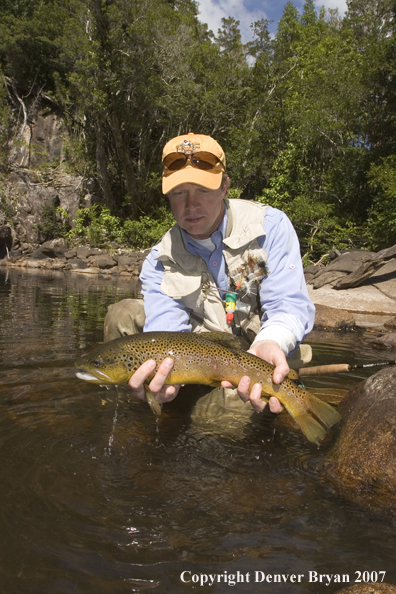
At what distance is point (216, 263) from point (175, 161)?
1.03m

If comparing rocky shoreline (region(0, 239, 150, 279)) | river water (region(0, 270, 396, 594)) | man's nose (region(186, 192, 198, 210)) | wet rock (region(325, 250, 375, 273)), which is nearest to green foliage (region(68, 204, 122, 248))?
rocky shoreline (region(0, 239, 150, 279))

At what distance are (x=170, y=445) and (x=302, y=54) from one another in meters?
36.8

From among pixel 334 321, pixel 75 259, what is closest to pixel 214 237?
pixel 334 321

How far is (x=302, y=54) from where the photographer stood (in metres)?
34.0

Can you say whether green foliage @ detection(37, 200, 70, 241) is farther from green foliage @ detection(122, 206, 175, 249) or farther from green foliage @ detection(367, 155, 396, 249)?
green foliage @ detection(367, 155, 396, 249)

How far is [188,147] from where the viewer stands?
3.89m

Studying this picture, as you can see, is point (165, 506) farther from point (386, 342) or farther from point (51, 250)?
point (51, 250)

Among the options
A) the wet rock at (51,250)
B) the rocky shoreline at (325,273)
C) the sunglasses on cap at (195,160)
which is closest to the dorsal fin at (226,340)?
the sunglasses on cap at (195,160)

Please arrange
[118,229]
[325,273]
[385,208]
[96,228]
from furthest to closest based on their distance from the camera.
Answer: [118,229] → [96,228] → [385,208] → [325,273]

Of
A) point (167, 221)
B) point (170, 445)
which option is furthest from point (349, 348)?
point (167, 221)

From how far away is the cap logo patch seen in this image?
387 cm

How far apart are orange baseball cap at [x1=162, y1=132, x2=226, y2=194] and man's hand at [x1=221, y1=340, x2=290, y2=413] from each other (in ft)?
4.67

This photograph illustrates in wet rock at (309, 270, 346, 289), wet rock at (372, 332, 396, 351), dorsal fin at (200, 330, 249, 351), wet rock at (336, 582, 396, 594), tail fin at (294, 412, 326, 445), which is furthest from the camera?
wet rock at (309, 270, 346, 289)

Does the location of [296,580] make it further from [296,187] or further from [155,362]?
[296,187]
